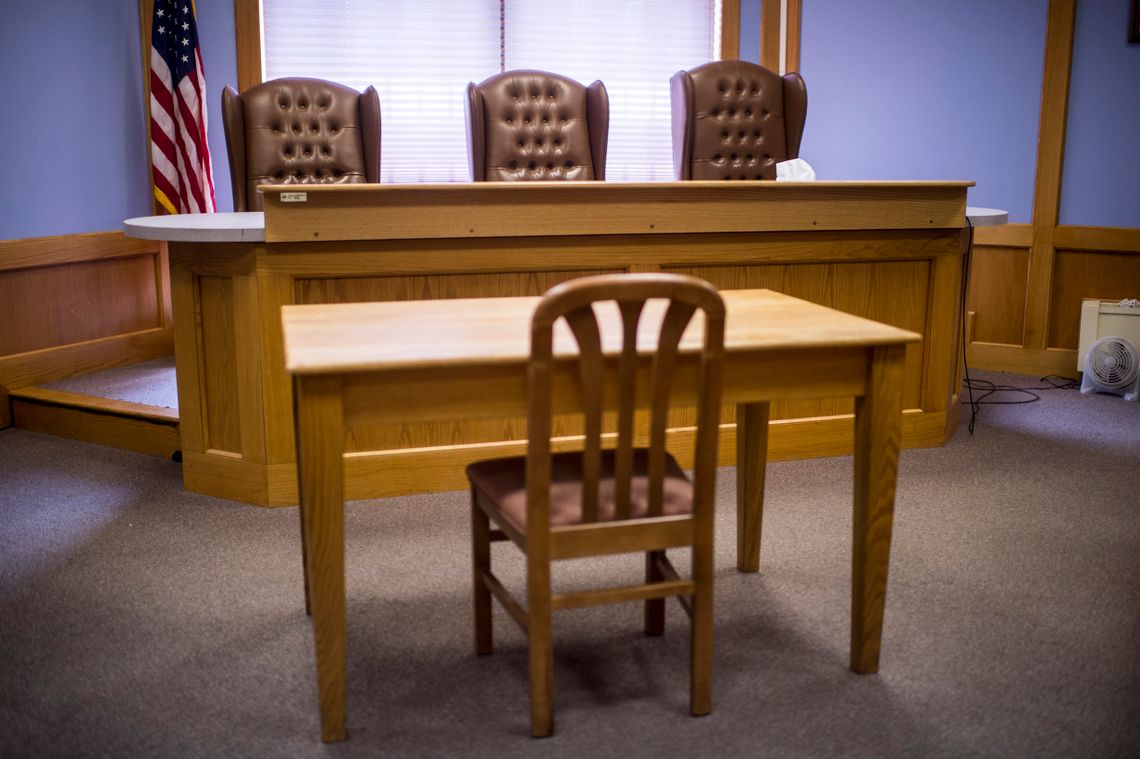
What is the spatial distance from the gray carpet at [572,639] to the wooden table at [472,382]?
0.60ft

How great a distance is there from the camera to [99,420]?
3629 mm

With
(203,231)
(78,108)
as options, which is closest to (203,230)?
(203,231)

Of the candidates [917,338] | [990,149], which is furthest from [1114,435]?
[917,338]

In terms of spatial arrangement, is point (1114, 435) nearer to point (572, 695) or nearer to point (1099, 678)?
point (1099, 678)

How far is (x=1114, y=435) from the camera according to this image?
3.81 metres

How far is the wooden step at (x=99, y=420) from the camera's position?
343 centimetres

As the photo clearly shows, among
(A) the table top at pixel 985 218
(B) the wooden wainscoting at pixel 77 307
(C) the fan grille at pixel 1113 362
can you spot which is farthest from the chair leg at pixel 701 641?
(C) the fan grille at pixel 1113 362

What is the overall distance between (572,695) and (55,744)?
0.91 meters

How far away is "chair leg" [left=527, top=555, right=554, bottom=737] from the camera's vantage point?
173 cm

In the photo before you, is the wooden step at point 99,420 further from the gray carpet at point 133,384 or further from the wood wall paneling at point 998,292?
the wood wall paneling at point 998,292

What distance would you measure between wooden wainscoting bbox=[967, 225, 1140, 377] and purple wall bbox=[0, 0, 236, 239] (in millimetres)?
3777

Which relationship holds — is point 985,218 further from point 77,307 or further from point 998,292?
point 77,307

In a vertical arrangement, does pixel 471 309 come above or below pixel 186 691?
above

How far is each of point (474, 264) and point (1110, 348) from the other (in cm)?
294
